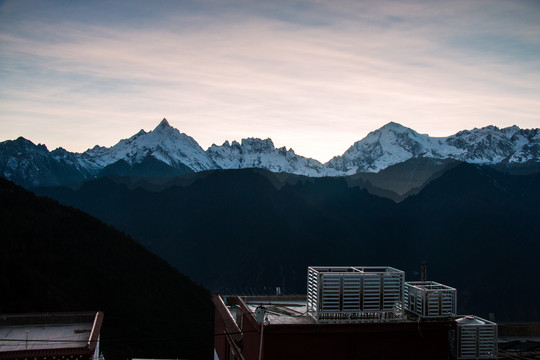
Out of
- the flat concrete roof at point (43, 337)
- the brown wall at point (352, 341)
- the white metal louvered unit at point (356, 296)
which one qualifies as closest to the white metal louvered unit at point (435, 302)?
the brown wall at point (352, 341)

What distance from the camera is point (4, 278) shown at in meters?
54.0

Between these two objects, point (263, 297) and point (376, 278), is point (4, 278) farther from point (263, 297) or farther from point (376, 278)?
point (376, 278)

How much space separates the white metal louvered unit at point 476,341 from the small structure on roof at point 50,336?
41.5 ft

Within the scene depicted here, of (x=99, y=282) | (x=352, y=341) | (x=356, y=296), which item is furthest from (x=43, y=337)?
(x=99, y=282)

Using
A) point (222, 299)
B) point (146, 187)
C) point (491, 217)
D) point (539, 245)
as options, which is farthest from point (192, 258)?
point (222, 299)

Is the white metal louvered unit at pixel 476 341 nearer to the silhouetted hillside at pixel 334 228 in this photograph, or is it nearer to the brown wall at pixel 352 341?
the brown wall at pixel 352 341

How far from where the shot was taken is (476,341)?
16953mm

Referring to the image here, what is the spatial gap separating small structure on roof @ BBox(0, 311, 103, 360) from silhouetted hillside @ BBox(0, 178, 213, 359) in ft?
91.8

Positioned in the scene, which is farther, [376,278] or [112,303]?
[112,303]

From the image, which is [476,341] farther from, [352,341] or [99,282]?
[99,282]

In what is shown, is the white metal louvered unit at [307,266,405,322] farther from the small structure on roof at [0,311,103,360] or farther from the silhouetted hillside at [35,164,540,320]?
the silhouetted hillside at [35,164,540,320]

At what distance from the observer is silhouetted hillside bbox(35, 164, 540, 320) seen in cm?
10888

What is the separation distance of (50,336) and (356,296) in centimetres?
1277

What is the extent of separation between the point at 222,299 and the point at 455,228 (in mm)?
110702
